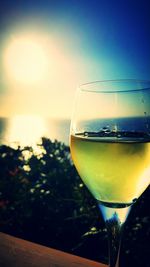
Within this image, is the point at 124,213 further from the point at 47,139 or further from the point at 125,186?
the point at 47,139

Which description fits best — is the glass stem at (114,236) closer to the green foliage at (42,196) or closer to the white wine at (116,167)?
the white wine at (116,167)

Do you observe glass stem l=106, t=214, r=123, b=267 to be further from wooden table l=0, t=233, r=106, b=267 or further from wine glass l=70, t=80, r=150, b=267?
wooden table l=0, t=233, r=106, b=267

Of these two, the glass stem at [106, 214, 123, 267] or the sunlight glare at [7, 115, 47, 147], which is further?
the sunlight glare at [7, 115, 47, 147]

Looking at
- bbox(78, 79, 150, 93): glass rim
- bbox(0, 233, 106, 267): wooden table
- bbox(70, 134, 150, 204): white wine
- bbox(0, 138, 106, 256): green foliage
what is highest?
bbox(78, 79, 150, 93): glass rim

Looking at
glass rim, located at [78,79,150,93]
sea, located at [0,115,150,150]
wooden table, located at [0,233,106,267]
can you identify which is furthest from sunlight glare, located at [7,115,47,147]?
glass rim, located at [78,79,150,93]

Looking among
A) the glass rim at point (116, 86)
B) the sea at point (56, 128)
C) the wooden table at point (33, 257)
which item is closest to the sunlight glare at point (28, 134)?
the sea at point (56, 128)

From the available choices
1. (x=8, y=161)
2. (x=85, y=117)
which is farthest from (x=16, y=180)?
(x=85, y=117)

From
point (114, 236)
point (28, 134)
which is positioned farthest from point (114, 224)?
point (28, 134)
